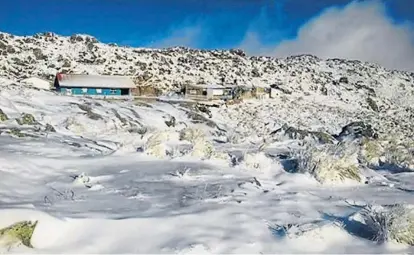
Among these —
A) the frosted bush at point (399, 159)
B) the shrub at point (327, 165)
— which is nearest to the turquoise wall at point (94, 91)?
the frosted bush at point (399, 159)

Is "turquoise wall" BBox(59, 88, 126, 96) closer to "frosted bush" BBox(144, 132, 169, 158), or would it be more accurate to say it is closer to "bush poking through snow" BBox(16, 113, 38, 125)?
"bush poking through snow" BBox(16, 113, 38, 125)

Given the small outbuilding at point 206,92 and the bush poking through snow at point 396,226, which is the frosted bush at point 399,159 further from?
the small outbuilding at point 206,92

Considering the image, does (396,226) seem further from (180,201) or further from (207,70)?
(207,70)

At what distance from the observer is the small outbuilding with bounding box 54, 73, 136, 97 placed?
173 ft

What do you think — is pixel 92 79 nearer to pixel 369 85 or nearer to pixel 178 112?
pixel 178 112

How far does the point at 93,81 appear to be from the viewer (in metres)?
54.0

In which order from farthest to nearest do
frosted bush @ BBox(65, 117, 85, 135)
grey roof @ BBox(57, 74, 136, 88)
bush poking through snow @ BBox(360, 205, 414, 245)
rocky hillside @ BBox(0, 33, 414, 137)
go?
rocky hillside @ BBox(0, 33, 414, 137) → grey roof @ BBox(57, 74, 136, 88) → frosted bush @ BBox(65, 117, 85, 135) → bush poking through snow @ BBox(360, 205, 414, 245)

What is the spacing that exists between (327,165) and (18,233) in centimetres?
479

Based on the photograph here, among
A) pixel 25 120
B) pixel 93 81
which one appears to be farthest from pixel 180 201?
pixel 93 81

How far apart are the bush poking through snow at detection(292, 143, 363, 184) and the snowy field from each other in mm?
102

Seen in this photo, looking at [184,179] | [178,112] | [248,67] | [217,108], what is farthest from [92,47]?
[184,179]

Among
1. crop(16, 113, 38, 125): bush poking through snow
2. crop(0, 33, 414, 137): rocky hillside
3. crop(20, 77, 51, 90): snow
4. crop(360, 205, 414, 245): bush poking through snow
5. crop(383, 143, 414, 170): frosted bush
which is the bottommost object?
crop(360, 205, 414, 245): bush poking through snow

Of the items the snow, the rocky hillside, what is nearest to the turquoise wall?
the snow

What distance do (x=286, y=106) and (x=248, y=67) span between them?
3285 centimetres
